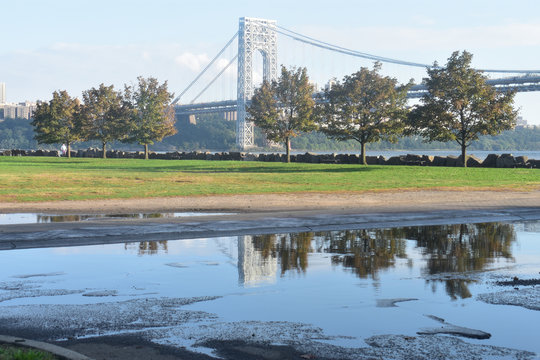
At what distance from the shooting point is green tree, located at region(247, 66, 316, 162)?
57.2 metres

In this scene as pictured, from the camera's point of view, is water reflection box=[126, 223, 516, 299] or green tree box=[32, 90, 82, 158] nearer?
water reflection box=[126, 223, 516, 299]

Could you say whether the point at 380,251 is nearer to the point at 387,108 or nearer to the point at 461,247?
the point at 461,247

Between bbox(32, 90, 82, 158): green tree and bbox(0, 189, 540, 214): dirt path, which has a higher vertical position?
bbox(32, 90, 82, 158): green tree

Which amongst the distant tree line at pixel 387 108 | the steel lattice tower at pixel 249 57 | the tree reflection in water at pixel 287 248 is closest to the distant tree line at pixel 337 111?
the distant tree line at pixel 387 108

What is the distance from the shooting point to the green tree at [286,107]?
57.2 m

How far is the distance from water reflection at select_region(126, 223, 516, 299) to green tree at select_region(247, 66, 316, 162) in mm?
43931

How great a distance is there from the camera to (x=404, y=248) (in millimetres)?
10758

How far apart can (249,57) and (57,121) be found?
102ft

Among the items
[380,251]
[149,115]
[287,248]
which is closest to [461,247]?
[380,251]

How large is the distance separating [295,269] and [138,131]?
6251 cm

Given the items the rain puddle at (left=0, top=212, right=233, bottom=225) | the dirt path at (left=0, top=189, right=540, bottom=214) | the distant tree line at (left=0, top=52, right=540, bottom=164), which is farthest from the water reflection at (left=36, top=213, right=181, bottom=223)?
the distant tree line at (left=0, top=52, right=540, bottom=164)

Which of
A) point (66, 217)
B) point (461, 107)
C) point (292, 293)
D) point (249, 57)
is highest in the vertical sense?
point (249, 57)

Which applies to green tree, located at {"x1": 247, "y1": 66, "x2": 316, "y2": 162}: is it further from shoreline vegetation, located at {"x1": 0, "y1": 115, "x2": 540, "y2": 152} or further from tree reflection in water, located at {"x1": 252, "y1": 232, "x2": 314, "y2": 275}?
shoreline vegetation, located at {"x1": 0, "y1": 115, "x2": 540, "y2": 152}

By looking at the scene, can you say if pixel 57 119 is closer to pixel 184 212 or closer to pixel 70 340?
pixel 184 212
